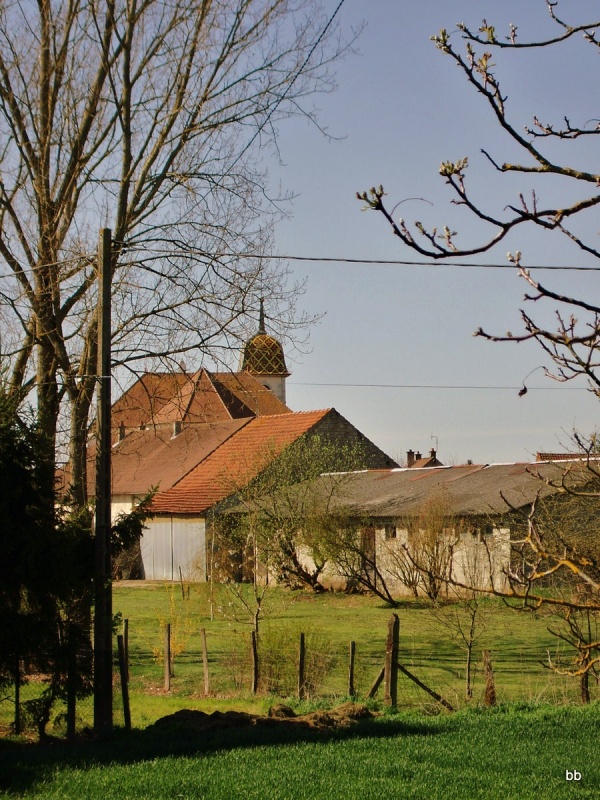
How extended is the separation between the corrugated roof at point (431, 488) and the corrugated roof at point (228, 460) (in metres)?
3.74

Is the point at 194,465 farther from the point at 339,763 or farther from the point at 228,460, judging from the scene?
the point at 339,763

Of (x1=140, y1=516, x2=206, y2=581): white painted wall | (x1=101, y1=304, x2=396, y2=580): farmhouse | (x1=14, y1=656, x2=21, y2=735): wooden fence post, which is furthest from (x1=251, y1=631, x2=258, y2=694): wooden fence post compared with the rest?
(x1=140, y1=516, x2=206, y2=581): white painted wall

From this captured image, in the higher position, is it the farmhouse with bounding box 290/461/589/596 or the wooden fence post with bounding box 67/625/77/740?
the farmhouse with bounding box 290/461/589/596

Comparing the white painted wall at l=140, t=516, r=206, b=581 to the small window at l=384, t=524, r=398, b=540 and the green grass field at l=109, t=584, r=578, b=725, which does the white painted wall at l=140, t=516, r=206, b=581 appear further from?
the small window at l=384, t=524, r=398, b=540

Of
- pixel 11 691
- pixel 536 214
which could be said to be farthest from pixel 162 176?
pixel 536 214

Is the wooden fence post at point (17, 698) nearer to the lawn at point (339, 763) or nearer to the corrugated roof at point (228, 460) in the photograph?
the lawn at point (339, 763)

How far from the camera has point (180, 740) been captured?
11.2 metres

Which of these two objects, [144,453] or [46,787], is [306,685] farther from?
[144,453]

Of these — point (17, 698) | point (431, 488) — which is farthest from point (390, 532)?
point (17, 698)

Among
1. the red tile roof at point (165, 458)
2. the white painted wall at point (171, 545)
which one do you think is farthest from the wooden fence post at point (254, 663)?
the red tile roof at point (165, 458)

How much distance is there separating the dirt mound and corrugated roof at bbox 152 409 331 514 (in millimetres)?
25494

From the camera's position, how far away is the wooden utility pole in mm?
11812

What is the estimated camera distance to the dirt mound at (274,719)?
11938 millimetres

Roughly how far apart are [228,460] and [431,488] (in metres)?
11.5
